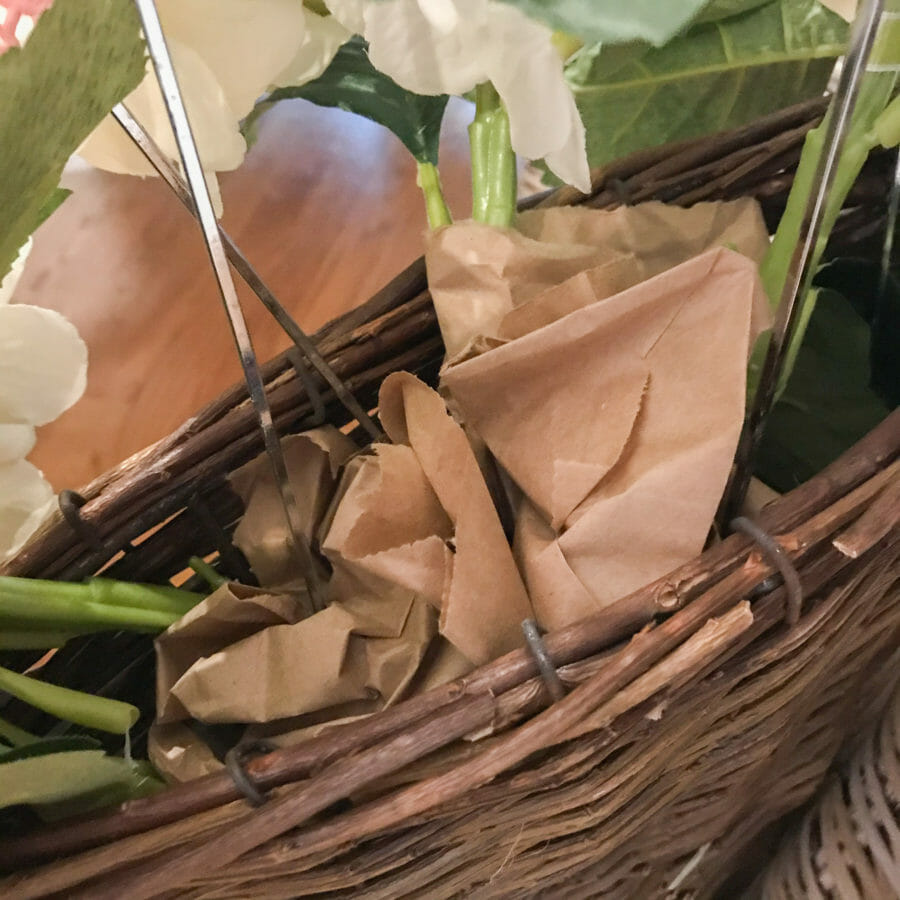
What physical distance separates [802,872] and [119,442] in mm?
559

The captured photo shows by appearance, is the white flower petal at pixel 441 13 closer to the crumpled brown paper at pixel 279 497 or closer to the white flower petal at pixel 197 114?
the white flower petal at pixel 197 114

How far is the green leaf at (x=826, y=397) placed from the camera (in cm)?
42

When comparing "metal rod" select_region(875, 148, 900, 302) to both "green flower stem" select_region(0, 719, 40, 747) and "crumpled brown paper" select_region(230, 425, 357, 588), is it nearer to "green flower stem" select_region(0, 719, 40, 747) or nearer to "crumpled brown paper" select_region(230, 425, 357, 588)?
"crumpled brown paper" select_region(230, 425, 357, 588)

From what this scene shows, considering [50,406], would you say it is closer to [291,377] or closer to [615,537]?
[291,377]

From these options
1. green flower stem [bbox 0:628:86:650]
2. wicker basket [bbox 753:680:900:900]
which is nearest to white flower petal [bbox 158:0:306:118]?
green flower stem [bbox 0:628:86:650]

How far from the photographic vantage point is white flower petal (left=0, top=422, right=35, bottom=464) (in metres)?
0.31

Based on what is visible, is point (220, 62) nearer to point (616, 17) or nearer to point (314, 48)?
point (314, 48)

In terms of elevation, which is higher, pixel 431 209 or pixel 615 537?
pixel 431 209

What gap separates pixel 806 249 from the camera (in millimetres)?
251

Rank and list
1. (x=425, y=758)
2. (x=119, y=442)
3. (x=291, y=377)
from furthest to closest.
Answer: (x=119, y=442) → (x=291, y=377) → (x=425, y=758)

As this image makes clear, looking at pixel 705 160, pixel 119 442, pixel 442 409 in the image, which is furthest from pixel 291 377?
pixel 119 442

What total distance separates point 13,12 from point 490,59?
123 millimetres

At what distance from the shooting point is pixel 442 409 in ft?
1.01

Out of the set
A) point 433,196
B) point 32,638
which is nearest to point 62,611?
point 32,638
